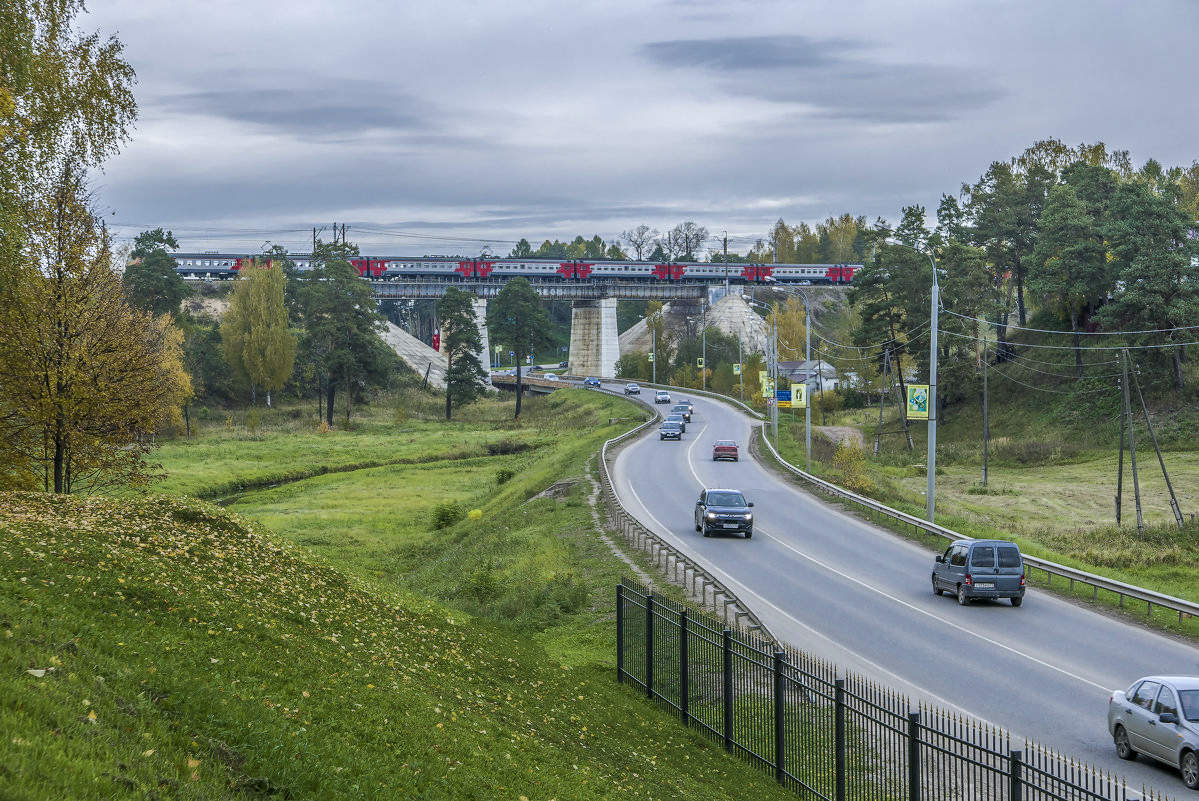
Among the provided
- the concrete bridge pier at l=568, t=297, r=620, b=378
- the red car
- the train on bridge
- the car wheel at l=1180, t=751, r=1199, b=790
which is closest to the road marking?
the car wheel at l=1180, t=751, r=1199, b=790

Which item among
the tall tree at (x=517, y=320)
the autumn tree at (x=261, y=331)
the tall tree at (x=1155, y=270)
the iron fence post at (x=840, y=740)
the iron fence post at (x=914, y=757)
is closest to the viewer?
the iron fence post at (x=914, y=757)

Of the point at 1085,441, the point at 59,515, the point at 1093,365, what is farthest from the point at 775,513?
the point at 1093,365

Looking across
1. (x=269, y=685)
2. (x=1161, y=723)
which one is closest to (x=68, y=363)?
(x=269, y=685)

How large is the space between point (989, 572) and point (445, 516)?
27162mm

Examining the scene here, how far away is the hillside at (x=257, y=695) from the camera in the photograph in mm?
8367

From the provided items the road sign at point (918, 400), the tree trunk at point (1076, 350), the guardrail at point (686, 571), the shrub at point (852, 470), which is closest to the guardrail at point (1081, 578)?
the shrub at point (852, 470)

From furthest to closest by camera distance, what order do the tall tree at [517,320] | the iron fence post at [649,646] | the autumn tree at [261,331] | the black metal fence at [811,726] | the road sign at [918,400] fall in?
the tall tree at [517,320]
the autumn tree at [261,331]
the road sign at [918,400]
the iron fence post at [649,646]
the black metal fence at [811,726]

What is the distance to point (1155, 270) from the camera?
2778 inches

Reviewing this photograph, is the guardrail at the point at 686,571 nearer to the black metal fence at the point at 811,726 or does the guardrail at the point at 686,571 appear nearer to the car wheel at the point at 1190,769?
the black metal fence at the point at 811,726

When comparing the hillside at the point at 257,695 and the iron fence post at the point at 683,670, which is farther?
the iron fence post at the point at 683,670

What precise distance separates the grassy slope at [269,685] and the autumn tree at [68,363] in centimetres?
502

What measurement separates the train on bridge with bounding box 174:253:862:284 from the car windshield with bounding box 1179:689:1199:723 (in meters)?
114

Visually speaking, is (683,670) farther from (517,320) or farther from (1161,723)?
(517,320)

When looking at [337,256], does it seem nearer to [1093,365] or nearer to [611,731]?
[1093,365]
